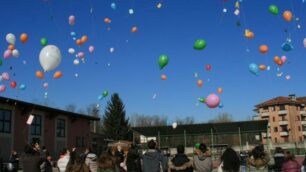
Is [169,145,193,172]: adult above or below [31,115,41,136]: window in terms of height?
below

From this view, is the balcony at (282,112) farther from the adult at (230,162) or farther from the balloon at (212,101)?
the adult at (230,162)

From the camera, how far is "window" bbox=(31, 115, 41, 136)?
29.8 m

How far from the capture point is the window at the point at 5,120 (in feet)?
86.0

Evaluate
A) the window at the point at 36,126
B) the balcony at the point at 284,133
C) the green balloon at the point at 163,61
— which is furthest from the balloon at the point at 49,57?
the balcony at the point at 284,133

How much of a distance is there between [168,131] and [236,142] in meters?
7.14

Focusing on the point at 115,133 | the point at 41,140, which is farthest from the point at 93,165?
the point at 115,133

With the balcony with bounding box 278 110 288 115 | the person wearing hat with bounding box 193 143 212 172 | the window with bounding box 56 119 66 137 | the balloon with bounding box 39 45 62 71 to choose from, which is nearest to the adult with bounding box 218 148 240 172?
the person wearing hat with bounding box 193 143 212 172

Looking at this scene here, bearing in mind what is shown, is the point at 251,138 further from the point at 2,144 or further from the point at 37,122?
the point at 2,144

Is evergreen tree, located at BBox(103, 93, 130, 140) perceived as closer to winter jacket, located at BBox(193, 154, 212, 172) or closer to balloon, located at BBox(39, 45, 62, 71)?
balloon, located at BBox(39, 45, 62, 71)

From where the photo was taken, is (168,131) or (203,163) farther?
(168,131)

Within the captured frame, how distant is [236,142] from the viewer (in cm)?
4381

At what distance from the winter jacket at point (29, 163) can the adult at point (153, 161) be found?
237cm

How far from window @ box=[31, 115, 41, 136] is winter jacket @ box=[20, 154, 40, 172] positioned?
69.2 ft

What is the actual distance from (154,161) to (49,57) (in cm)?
757
